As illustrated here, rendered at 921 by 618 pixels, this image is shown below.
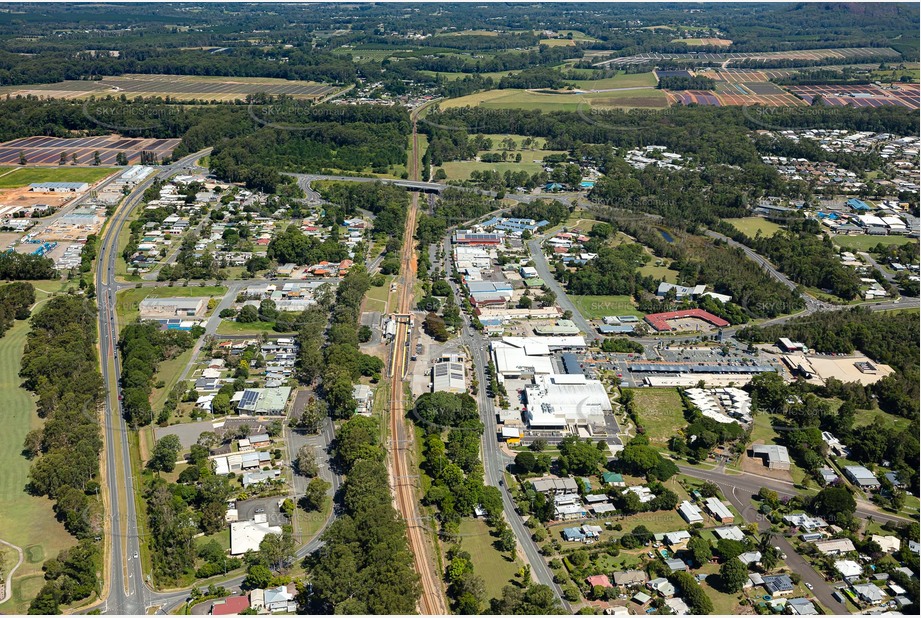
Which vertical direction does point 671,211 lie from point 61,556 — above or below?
above

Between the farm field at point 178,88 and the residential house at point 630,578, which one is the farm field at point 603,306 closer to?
the residential house at point 630,578

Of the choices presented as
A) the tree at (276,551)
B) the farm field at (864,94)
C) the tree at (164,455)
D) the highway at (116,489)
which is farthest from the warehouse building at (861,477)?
the farm field at (864,94)

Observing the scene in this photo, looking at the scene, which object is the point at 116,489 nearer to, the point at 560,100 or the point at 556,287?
the point at 556,287

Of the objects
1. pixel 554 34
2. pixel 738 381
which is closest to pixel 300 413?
pixel 738 381

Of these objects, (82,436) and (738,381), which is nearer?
(82,436)

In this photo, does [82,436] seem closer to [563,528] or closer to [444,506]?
[444,506]

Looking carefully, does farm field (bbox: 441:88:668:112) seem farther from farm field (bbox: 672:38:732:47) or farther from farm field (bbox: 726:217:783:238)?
farm field (bbox: 672:38:732:47)

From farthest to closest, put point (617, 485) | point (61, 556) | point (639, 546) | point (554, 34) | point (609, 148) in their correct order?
point (554, 34) → point (609, 148) → point (617, 485) → point (639, 546) → point (61, 556)

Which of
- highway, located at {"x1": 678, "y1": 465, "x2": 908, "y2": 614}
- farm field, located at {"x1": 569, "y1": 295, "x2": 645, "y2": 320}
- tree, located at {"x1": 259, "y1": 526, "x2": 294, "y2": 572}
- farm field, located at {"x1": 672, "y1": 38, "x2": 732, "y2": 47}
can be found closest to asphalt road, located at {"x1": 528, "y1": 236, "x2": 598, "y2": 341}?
farm field, located at {"x1": 569, "y1": 295, "x2": 645, "y2": 320}
